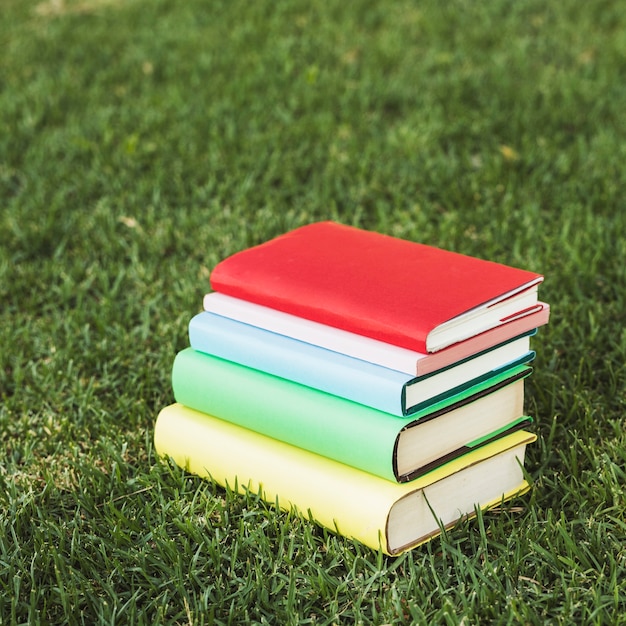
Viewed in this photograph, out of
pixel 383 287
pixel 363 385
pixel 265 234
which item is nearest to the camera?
pixel 363 385

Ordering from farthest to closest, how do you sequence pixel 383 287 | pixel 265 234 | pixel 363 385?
pixel 265 234 < pixel 383 287 < pixel 363 385

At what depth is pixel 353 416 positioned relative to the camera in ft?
6.34

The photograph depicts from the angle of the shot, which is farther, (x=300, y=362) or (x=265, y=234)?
(x=265, y=234)

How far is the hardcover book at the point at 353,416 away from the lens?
190 cm

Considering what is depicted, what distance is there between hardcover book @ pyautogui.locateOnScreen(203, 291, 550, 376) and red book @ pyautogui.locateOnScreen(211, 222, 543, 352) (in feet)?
0.05

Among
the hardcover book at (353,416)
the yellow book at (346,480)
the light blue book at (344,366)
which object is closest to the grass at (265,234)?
the yellow book at (346,480)

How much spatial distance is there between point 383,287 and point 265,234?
4.73ft

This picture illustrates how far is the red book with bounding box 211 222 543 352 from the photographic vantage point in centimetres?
189

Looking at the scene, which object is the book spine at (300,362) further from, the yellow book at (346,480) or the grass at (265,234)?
the grass at (265,234)

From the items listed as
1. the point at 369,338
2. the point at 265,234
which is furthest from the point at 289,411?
the point at 265,234

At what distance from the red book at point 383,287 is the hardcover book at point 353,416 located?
0.14 meters

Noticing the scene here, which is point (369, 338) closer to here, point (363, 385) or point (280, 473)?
point (363, 385)

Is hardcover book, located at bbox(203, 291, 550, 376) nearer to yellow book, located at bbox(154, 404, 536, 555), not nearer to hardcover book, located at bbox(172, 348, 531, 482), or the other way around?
hardcover book, located at bbox(172, 348, 531, 482)

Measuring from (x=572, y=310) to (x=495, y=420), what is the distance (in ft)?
2.71
